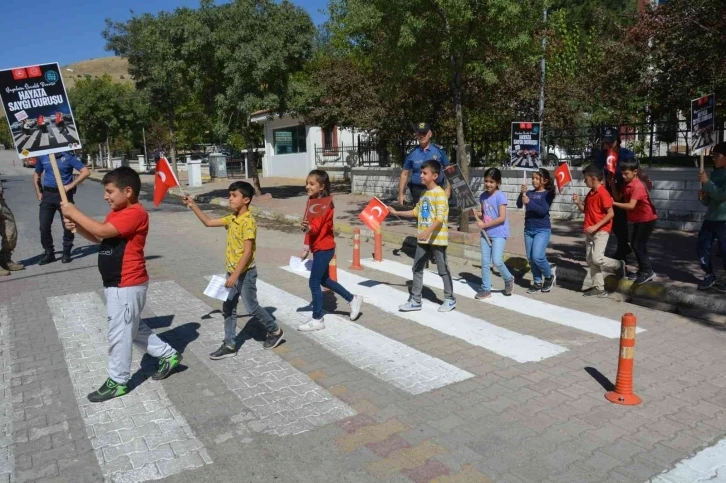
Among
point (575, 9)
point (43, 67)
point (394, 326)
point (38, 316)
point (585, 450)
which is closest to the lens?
point (585, 450)

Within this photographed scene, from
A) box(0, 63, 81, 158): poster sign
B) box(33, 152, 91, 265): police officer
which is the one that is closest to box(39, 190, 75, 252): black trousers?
box(33, 152, 91, 265): police officer

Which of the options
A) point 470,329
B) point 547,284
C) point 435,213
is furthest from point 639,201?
point 470,329

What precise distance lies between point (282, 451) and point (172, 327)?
3.11 metres

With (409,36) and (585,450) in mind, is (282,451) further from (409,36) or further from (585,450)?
(409,36)

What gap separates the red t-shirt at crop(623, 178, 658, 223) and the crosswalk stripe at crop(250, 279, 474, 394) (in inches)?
143

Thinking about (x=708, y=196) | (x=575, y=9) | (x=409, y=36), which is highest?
(x=575, y=9)

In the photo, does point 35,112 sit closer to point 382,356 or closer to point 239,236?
point 239,236

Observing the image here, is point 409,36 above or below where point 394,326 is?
above

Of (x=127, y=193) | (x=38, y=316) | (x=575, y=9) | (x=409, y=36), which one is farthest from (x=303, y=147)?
(x=127, y=193)

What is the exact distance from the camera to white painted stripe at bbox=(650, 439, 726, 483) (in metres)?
3.41

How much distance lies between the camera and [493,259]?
745 centimetres

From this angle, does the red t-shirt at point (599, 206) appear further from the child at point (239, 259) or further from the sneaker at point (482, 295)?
the child at point (239, 259)

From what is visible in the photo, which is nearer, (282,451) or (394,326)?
(282,451)

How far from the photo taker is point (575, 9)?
29.7m
